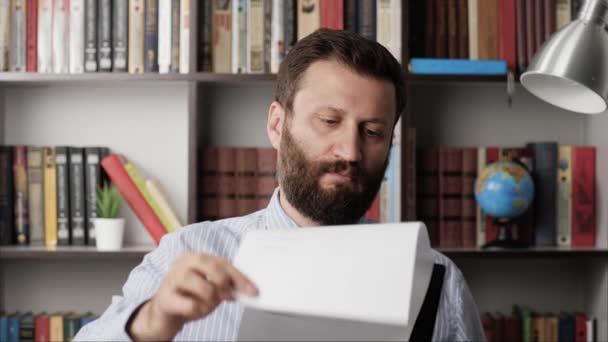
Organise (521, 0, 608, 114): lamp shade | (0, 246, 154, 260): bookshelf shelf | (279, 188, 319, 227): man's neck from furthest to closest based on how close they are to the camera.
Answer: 1. (0, 246, 154, 260): bookshelf shelf
2. (521, 0, 608, 114): lamp shade
3. (279, 188, 319, 227): man's neck

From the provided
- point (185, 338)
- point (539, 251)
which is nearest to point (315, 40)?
point (185, 338)

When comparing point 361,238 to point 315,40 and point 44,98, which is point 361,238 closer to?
point 315,40

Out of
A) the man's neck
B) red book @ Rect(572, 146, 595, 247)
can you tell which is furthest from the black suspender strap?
red book @ Rect(572, 146, 595, 247)

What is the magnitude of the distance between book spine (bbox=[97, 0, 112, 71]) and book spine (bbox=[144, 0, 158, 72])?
108 mm

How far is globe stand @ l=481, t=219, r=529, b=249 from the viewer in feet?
7.68

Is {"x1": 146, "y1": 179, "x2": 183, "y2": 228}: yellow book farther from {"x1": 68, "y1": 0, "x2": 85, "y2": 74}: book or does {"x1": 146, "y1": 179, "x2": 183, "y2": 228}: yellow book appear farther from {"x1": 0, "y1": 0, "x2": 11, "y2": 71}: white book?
{"x1": 0, "y1": 0, "x2": 11, "y2": 71}: white book

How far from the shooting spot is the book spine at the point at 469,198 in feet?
7.85

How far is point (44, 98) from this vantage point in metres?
2.57

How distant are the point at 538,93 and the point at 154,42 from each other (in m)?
1.19

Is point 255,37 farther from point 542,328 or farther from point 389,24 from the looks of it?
point 542,328

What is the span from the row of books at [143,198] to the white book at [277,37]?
0.53 m

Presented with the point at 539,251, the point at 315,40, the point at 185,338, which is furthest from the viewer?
the point at 539,251

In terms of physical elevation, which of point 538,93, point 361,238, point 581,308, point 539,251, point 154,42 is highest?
point 154,42

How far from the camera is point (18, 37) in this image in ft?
7.70
